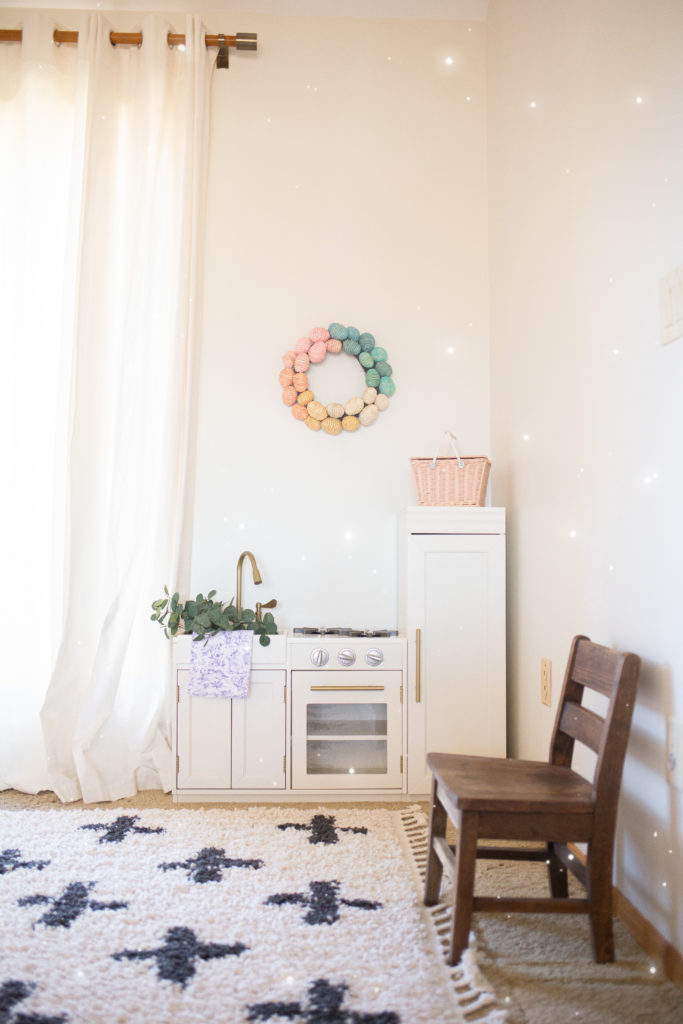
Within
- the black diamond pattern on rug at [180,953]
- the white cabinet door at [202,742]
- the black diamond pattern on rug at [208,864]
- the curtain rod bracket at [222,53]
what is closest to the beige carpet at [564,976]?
the black diamond pattern on rug at [180,953]

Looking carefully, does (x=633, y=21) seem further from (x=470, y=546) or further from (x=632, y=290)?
(x=470, y=546)

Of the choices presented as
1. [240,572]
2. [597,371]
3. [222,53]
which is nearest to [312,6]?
[222,53]

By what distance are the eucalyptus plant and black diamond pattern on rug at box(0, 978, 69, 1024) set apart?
1.22 metres

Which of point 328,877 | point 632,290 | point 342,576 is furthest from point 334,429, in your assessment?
point 328,877

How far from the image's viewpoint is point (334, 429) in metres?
2.97

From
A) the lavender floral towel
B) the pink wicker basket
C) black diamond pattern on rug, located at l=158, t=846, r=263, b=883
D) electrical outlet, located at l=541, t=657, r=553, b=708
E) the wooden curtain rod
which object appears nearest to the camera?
black diamond pattern on rug, located at l=158, t=846, r=263, b=883

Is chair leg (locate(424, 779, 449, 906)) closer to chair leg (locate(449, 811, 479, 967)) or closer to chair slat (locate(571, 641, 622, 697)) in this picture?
chair leg (locate(449, 811, 479, 967))

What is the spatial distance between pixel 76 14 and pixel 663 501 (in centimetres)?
306

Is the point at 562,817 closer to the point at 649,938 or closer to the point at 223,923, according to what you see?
the point at 649,938

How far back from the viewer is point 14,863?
199 centimetres

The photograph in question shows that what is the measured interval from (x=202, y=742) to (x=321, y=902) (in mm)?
883

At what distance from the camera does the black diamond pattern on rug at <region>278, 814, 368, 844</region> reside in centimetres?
217

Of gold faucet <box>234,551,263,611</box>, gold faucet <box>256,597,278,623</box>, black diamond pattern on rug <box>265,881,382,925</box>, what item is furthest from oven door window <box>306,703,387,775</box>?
black diamond pattern on rug <box>265,881,382,925</box>

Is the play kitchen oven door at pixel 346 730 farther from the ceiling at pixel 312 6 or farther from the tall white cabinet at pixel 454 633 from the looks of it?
the ceiling at pixel 312 6
